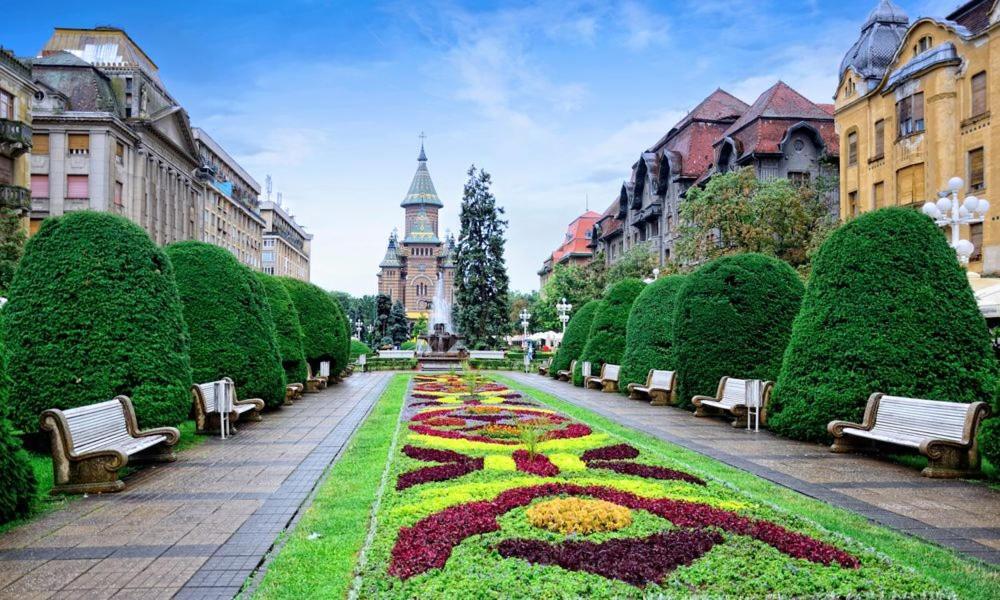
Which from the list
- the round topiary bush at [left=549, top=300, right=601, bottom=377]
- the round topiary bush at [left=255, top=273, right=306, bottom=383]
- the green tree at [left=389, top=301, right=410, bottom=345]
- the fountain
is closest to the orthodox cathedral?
the green tree at [left=389, top=301, right=410, bottom=345]

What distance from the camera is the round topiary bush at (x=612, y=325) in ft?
74.6

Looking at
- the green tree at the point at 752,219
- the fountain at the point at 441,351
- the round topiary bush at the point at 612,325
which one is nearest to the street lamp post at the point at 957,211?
the round topiary bush at the point at 612,325

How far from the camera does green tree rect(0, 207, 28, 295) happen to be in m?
23.9

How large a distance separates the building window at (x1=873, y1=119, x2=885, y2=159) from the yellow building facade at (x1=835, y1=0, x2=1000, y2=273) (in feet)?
0.15

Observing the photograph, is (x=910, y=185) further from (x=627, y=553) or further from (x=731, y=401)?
(x=627, y=553)

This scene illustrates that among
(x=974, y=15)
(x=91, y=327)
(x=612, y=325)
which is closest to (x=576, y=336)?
(x=612, y=325)

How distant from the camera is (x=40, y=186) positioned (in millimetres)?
39094

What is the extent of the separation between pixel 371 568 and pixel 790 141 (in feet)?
136

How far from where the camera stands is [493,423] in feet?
42.7

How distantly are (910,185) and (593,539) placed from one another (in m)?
30.8

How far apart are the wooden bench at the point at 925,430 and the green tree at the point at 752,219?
23.4 meters

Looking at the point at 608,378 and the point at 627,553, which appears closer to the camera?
the point at 627,553

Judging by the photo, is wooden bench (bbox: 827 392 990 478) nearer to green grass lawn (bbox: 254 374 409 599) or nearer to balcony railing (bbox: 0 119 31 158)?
green grass lawn (bbox: 254 374 409 599)

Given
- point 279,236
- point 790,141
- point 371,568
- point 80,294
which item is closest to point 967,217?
point 371,568
